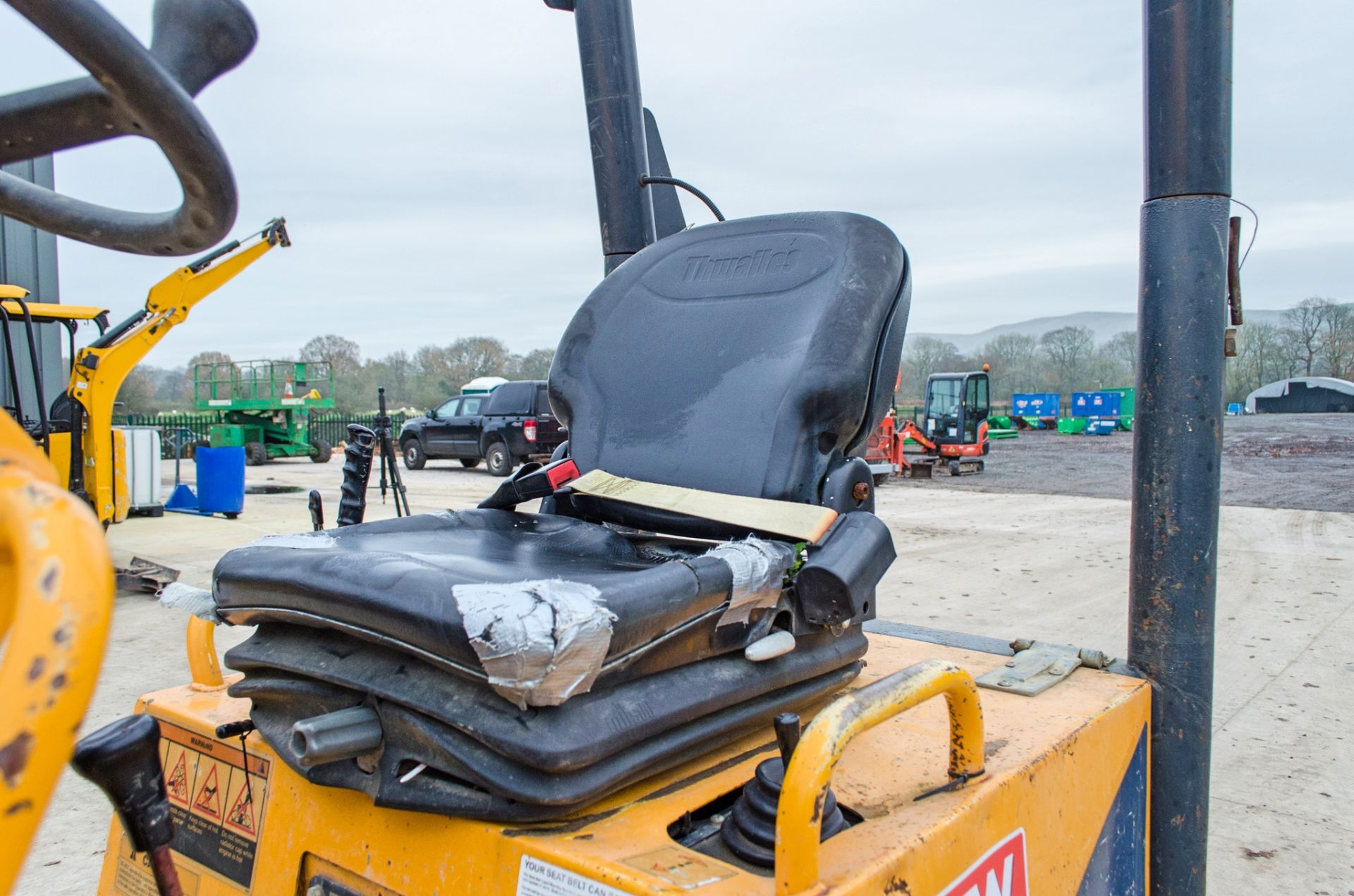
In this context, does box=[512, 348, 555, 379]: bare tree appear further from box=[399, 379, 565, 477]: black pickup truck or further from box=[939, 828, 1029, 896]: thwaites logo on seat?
box=[939, 828, 1029, 896]: thwaites logo on seat

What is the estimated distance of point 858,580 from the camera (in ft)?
4.81

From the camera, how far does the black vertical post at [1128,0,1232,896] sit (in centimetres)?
191

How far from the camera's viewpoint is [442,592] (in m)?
1.16

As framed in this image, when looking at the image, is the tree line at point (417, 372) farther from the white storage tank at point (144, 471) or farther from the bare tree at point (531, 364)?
the white storage tank at point (144, 471)

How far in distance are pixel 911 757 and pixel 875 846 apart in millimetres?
390

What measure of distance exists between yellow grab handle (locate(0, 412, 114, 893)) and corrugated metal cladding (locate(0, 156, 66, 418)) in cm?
1070

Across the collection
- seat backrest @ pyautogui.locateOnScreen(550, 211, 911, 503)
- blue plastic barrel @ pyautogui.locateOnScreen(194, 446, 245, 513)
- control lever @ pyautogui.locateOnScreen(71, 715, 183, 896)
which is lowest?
blue plastic barrel @ pyautogui.locateOnScreen(194, 446, 245, 513)

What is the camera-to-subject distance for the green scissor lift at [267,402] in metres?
22.0

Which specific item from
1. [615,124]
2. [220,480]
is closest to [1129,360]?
[220,480]

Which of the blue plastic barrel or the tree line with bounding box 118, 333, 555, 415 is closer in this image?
the blue plastic barrel

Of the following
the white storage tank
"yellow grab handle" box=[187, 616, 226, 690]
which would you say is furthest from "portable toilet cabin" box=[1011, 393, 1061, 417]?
"yellow grab handle" box=[187, 616, 226, 690]

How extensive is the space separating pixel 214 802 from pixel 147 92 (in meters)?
1.24

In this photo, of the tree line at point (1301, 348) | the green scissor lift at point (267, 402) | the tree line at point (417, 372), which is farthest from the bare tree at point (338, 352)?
the tree line at point (1301, 348)

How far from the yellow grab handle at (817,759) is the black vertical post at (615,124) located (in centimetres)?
178
